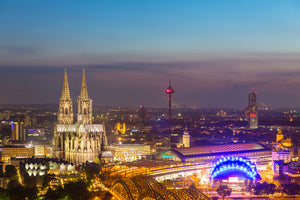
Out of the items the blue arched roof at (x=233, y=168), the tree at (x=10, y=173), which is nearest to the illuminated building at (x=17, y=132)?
the tree at (x=10, y=173)

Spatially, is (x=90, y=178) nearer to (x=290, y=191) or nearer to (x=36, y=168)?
(x=36, y=168)

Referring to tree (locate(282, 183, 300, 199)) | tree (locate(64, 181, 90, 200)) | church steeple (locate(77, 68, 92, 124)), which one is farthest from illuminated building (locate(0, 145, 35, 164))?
tree (locate(282, 183, 300, 199))

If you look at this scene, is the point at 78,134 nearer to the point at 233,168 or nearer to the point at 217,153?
the point at 217,153

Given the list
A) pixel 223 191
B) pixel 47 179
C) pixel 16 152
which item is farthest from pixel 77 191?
pixel 16 152

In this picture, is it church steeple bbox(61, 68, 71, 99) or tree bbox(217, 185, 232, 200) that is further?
church steeple bbox(61, 68, 71, 99)

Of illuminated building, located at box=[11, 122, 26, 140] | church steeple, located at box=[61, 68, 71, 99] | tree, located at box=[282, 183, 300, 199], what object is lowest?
tree, located at box=[282, 183, 300, 199]

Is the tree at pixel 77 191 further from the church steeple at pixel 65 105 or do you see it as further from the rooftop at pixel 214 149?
the rooftop at pixel 214 149

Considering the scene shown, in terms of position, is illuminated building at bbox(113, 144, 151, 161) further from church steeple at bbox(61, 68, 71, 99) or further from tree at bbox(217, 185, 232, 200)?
tree at bbox(217, 185, 232, 200)
